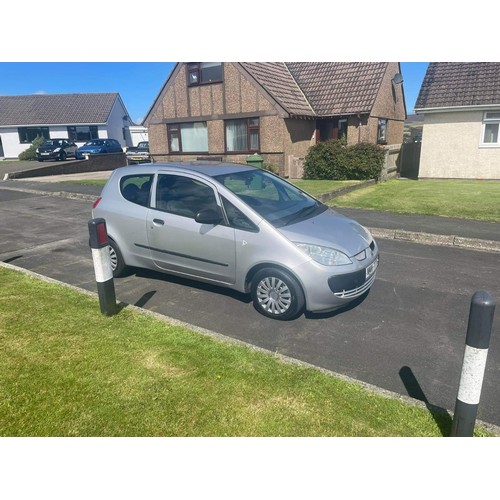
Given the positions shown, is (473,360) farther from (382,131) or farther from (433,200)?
(382,131)

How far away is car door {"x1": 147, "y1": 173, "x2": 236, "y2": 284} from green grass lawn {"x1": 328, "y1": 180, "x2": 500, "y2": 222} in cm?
687

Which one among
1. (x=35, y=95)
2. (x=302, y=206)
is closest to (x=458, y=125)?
(x=302, y=206)

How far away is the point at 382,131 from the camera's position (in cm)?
2036

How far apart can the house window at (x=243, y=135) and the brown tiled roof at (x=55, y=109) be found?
85.3ft

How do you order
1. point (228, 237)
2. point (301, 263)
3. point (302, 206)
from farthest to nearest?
point (302, 206) < point (228, 237) < point (301, 263)

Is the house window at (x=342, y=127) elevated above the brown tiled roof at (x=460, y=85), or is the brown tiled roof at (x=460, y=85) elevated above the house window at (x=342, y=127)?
the brown tiled roof at (x=460, y=85)

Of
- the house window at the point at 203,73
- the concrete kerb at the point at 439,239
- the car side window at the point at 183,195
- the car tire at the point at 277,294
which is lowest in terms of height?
the concrete kerb at the point at 439,239

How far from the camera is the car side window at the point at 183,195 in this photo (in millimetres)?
5037

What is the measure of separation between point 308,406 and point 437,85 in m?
19.4

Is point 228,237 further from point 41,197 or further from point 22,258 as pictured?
point 41,197

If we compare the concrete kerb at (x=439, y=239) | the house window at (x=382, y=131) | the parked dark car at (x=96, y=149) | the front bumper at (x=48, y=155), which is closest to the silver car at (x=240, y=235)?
the concrete kerb at (x=439, y=239)

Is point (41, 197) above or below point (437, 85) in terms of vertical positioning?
below

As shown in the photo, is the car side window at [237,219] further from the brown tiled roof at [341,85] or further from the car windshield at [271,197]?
the brown tiled roof at [341,85]

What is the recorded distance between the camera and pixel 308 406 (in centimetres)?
308
